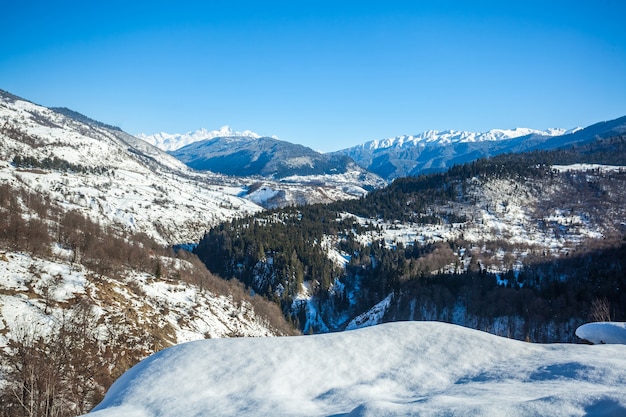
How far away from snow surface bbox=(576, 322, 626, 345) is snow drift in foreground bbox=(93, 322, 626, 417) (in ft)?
14.3

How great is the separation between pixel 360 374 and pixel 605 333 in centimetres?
1383

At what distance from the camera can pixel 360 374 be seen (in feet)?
50.8

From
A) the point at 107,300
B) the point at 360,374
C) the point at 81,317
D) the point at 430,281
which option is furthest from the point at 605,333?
the point at 430,281

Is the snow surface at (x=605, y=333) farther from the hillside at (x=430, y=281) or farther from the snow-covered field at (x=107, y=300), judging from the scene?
the hillside at (x=430, y=281)

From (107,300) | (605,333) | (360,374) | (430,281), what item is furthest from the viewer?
(430,281)

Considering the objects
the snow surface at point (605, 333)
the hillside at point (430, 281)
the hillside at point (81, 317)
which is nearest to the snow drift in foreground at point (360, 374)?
the snow surface at point (605, 333)

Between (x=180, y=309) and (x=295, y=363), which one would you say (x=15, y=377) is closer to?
(x=295, y=363)

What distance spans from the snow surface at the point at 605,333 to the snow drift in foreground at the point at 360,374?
436 cm

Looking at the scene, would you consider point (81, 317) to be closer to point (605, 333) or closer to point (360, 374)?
point (360, 374)

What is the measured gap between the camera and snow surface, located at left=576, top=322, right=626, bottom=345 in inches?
725

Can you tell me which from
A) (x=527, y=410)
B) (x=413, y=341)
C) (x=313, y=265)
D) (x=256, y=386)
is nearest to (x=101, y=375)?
(x=256, y=386)

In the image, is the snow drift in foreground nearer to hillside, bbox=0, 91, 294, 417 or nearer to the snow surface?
the snow surface

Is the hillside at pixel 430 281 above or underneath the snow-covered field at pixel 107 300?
underneath

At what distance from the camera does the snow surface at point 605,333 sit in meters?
18.4
